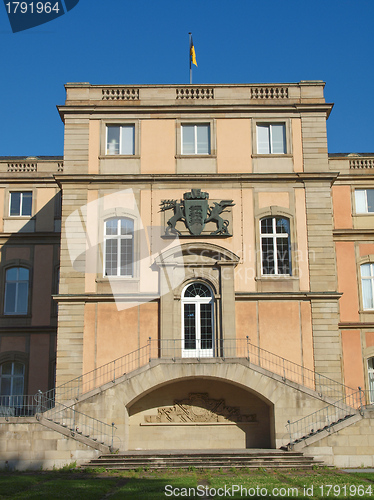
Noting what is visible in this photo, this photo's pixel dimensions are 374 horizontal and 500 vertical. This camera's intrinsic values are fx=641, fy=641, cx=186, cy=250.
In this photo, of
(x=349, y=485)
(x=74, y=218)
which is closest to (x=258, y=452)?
(x=349, y=485)

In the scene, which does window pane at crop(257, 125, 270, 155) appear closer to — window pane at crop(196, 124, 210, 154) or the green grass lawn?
window pane at crop(196, 124, 210, 154)

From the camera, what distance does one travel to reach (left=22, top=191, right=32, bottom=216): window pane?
33656mm

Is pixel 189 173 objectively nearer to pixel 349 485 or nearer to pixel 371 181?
pixel 371 181

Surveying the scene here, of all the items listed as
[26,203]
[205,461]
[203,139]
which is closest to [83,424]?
[205,461]

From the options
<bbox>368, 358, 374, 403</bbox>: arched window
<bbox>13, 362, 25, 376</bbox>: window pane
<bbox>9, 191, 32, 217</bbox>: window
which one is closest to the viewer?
<bbox>368, 358, 374, 403</bbox>: arched window

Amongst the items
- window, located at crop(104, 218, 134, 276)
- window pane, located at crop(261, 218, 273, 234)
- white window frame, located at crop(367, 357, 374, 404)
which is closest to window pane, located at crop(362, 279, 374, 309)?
white window frame, located at crop(367, 357, 374, 404)

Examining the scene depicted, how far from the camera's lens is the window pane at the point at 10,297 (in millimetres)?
32281

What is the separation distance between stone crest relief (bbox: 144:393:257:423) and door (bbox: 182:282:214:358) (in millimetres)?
1756

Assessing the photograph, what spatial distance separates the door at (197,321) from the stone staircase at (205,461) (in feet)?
13.8

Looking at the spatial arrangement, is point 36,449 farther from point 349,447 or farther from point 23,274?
point 23,274

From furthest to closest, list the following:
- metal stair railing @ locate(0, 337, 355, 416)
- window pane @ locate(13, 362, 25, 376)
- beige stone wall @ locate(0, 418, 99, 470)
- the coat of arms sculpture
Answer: window pane @ locate(13, 362, 25, 376) < the coat of arms sculpture < metal stair railing @ locate(0, 337, 355, 416) < beige stone wall @ locate(0, 418, 99, 470)

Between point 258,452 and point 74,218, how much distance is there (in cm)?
1158

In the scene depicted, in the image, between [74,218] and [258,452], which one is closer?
[258,452]

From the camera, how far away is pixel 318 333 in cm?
2484
